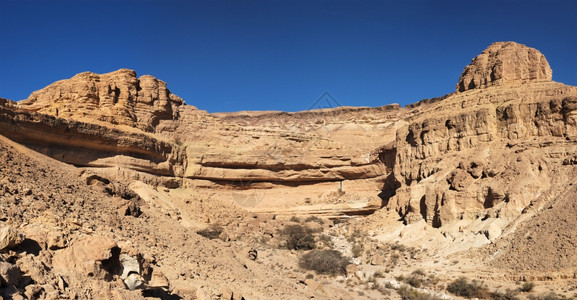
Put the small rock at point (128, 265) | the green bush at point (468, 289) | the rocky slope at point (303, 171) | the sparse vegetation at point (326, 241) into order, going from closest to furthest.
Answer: the small rock at point (128, 265)
the rocky slope at point (303, 171)
the green bush at point (468, 289)
the sparse vegetation at point (326, 241)

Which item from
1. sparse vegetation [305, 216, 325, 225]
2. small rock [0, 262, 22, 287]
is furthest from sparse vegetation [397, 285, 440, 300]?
sparse vegetation [305, 216, 325, 225]

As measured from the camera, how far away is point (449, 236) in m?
22.9

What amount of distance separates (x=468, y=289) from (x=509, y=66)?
17410mm

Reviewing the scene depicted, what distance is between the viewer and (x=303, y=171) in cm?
3841

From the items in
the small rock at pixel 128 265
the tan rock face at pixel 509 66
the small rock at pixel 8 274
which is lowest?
the small rock at pixel 128 265

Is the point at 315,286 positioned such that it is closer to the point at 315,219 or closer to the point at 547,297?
the point at 547,297

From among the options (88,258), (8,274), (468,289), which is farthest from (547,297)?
(8,274)

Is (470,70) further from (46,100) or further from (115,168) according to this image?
(46,100)

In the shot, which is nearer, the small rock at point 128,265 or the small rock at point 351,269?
the small rock at point 128,265

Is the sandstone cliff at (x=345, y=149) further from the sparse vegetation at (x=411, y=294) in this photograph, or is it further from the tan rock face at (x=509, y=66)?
the sparse vegetation at (x=411, y=294)

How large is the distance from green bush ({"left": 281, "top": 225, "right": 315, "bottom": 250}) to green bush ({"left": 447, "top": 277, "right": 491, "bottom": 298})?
11.2 metres

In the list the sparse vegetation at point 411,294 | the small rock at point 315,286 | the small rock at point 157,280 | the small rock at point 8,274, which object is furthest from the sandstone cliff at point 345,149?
the small rock at point 8,274

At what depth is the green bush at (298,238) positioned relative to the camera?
89.2 feet

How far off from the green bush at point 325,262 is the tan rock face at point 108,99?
16944mm
